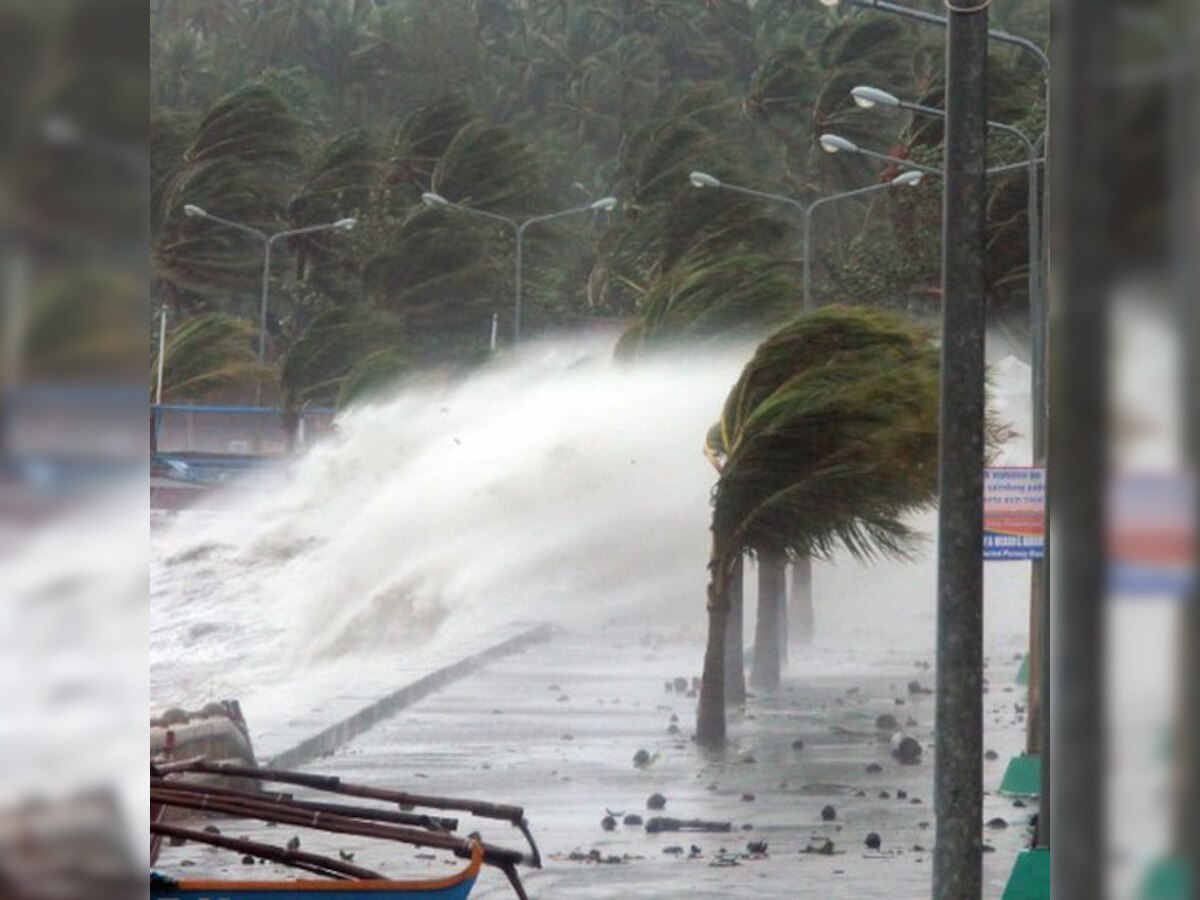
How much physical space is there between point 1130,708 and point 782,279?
14.3 feet

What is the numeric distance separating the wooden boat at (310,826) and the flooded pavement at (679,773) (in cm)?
4

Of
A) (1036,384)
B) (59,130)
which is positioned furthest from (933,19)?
(59,130)

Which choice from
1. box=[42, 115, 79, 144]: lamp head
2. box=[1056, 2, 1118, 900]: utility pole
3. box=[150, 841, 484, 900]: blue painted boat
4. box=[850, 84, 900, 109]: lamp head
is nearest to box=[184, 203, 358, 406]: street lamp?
box=[150, 841, 484, 900]: blue painted boat

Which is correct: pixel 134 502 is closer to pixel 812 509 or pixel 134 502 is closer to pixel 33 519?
pixel 33 519

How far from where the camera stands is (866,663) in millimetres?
5078

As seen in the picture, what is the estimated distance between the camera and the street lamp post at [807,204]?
5.16 metres

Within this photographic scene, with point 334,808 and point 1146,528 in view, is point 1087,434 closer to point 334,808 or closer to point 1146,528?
point 1146,528

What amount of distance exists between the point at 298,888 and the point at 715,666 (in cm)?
122

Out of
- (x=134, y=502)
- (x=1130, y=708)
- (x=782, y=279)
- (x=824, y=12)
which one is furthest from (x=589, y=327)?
(x=1130, y=708)

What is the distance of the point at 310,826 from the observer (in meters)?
5.10

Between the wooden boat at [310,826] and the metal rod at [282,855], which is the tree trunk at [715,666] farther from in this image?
the metal rod at [282,855]

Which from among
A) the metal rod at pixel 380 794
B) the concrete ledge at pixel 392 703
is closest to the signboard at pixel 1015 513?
the concrete ledge at pixel 392 703

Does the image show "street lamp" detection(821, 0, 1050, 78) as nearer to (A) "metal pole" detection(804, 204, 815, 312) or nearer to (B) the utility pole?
(A) "metal pole" detection(804, 204, 815, 312)

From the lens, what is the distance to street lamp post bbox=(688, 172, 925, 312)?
5.16 metres
